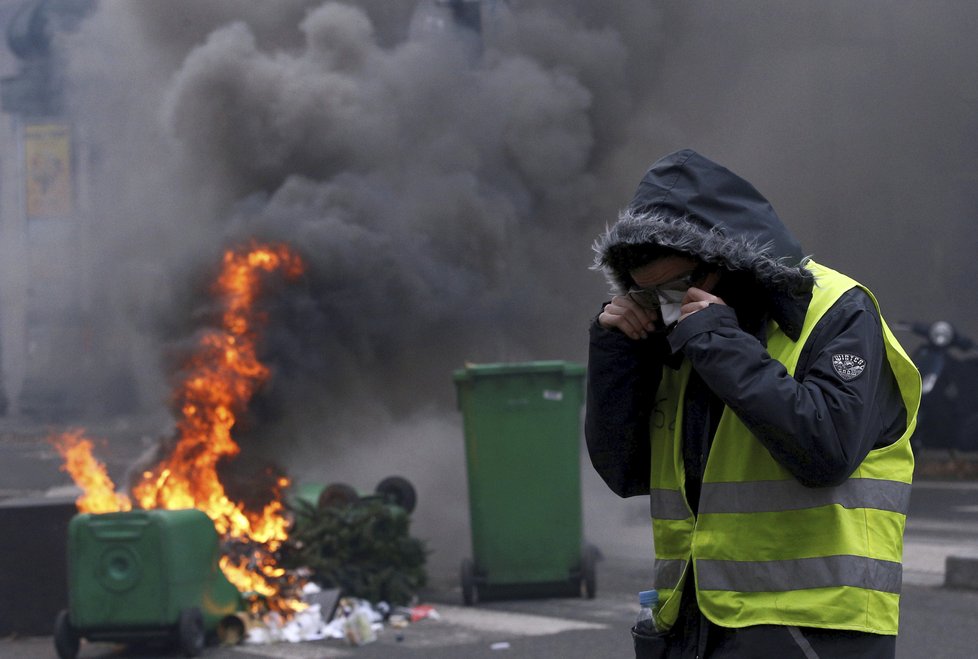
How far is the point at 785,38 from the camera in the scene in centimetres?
1545

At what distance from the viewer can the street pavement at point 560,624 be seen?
6.08 metres

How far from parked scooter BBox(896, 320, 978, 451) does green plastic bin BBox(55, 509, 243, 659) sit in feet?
28.2

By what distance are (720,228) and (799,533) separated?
0.50 meters

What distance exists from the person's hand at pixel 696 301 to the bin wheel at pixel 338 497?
229 inches

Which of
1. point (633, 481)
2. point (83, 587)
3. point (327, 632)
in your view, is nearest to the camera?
point (633, 481)

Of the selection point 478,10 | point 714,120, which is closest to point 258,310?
point 478,10

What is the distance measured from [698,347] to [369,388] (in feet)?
34.6

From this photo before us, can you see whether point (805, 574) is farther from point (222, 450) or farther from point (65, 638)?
point (222, 450)

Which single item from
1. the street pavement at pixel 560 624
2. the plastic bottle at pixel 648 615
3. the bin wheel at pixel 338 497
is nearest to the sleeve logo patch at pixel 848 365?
the plastic bottle at pixel 648 615

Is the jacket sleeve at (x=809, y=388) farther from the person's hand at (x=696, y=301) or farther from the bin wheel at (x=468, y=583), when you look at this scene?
the bin wheel at (x=468, y=583)

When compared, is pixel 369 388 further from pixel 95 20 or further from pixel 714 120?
pixel 95 20

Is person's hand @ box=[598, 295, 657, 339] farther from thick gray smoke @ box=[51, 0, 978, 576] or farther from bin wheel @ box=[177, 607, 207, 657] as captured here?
thick gray smoke @ box=[51, 0, 978, 576]

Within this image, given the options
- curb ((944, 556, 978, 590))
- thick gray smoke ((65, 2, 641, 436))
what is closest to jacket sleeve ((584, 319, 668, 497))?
curb ((944, 556, 978, 590))

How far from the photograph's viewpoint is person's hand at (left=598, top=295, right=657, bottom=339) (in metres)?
2.21
